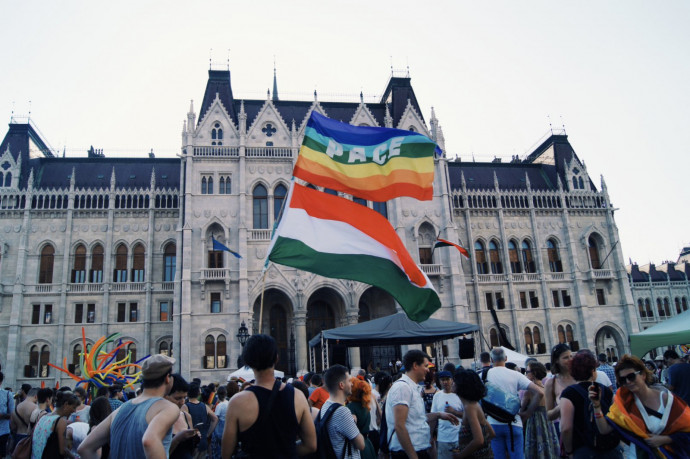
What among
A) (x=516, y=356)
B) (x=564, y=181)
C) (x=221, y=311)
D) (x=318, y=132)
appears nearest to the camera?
(x=318, y=132)

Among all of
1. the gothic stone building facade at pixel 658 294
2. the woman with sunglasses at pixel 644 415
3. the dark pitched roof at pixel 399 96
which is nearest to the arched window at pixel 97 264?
the dark pitched roof at pixel 399 96

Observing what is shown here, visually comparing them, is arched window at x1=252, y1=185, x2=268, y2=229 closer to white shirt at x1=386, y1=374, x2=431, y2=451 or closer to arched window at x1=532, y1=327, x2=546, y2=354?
arched window at x1=532, y1=327, x2=546, y2=354

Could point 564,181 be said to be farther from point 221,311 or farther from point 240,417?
point 240,417

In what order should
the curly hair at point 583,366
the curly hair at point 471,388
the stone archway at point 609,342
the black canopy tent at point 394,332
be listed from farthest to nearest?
the stone archway at point 609,342 < the black canopy tent at point 394,332 < the curly hair at point 471,388 < the curly hair at point 583,366

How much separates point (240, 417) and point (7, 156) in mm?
40669

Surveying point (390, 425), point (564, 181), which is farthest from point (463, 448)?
point (564, 181)

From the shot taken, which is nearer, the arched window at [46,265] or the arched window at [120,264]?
the arched window at [46,265]

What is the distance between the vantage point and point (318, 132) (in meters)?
10.3

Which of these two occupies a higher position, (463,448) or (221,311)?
(221,311)

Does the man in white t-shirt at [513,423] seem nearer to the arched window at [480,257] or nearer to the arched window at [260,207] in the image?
the arched window at [260,207]

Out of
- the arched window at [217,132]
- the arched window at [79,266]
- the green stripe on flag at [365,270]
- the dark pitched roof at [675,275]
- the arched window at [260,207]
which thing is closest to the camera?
the green stripe on flag at [365,270]

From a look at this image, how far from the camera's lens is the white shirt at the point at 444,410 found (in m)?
6.71

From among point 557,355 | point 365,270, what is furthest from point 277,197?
point 557,355

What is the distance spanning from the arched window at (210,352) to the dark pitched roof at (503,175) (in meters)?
22.9
